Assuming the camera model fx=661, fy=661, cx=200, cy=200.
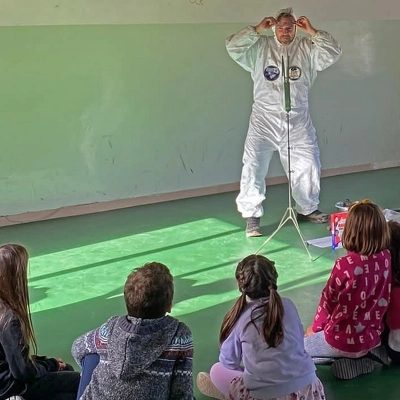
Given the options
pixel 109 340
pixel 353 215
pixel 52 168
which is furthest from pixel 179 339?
pixel 52 168

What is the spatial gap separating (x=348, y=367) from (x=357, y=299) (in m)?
0.31

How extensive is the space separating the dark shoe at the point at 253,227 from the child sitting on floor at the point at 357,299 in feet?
6.65

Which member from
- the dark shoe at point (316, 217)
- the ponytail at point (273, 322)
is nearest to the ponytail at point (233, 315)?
the ponytail at point (273, 322)

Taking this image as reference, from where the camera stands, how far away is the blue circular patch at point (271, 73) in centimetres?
473

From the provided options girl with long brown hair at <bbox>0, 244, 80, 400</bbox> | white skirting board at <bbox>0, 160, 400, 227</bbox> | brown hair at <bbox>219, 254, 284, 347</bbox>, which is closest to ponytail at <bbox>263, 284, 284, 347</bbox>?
brown hair at <bbox>219, 254, 284, 347</bbox>

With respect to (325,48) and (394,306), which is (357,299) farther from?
(325,48)

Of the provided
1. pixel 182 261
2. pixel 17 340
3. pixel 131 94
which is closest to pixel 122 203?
pixel 131 94

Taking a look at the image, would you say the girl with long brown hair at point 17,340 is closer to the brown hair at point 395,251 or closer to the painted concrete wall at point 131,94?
the brown hair at point 395,251

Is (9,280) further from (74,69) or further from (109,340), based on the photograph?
(74,69)

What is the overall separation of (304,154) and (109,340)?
3280mm

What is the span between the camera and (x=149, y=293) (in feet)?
6.34

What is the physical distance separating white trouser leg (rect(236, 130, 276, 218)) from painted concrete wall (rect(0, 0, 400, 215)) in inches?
49.1

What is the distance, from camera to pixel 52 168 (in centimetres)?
554

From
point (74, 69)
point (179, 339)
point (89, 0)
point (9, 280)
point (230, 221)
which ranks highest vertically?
point (89, 0)
